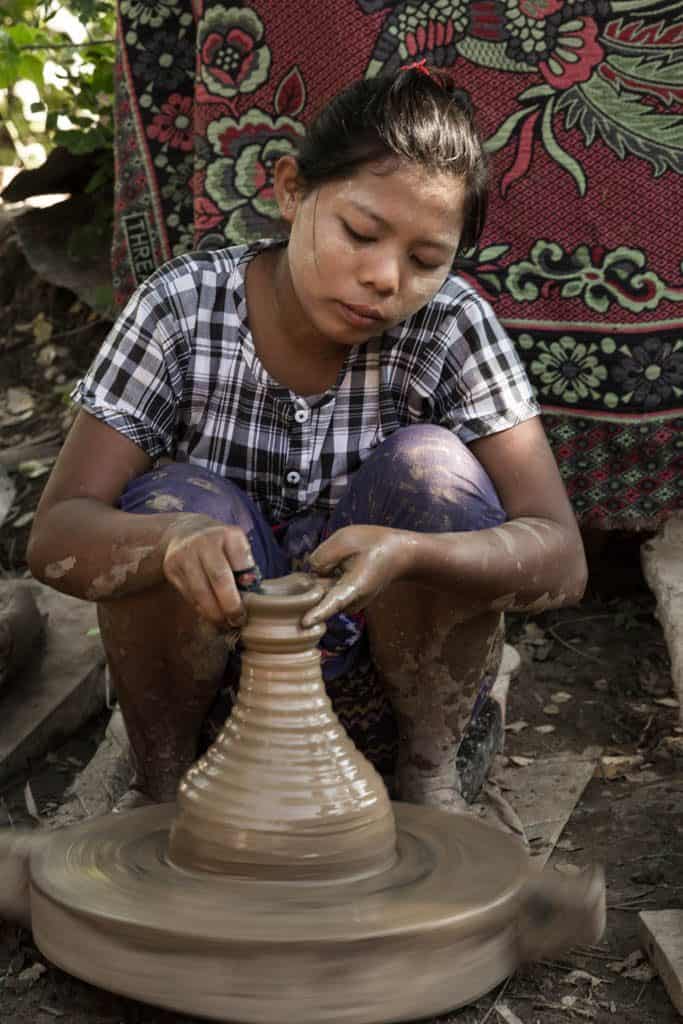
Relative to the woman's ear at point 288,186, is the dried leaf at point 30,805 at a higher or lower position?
lower

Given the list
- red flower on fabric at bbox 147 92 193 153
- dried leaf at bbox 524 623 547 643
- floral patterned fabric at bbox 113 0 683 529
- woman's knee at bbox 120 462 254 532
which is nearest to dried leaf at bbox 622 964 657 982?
woman's knee at bbox 120 462 254 532

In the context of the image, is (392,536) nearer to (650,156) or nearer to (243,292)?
(243,292)

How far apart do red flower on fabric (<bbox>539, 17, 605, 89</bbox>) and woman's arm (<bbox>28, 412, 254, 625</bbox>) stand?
1555mm

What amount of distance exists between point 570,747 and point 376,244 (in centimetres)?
157

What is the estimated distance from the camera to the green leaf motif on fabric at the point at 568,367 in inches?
143

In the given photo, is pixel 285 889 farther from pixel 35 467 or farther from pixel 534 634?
pixel 35 467

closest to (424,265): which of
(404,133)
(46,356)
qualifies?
(404,133)

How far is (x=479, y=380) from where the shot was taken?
111 inches

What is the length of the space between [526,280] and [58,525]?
1584 millimetres

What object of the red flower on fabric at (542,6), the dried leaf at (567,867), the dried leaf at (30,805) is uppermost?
the red flower on fabric at (542,6)

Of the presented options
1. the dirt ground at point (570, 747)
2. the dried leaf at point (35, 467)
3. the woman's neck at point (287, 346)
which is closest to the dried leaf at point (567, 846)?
the dirt ground at point (570, 747)

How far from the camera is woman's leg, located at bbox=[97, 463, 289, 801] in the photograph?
2.61m

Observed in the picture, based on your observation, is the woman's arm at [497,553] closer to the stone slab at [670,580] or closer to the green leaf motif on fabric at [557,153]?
the stone slab at [670,580]

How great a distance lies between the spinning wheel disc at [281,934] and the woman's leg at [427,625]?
0.52 metres
